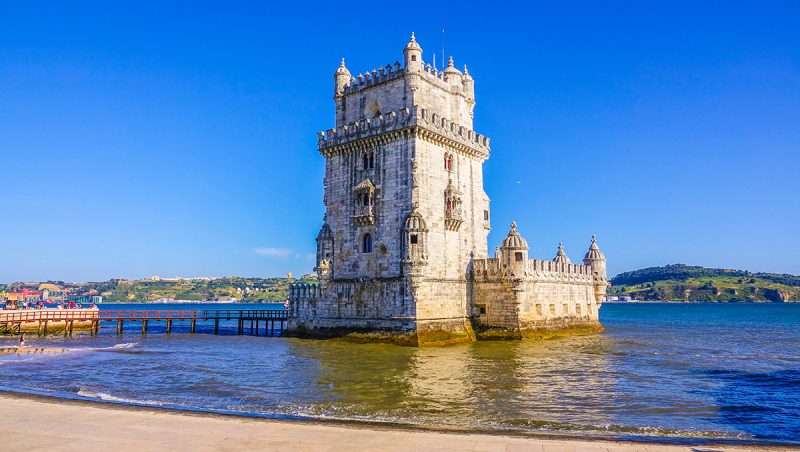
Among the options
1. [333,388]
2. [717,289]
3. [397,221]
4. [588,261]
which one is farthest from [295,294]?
[717,289]

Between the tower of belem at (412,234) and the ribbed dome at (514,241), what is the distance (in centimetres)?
8

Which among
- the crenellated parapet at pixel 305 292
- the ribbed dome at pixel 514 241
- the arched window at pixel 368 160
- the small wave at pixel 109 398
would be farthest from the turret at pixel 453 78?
the small wave at pixel 109 398

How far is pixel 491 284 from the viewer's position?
4272 centimetres

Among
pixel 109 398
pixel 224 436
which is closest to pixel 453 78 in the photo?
pixel 109 398

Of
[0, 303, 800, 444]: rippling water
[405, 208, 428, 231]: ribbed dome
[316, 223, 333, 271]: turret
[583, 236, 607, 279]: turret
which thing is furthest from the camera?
[583, 236, 607, 279]: turret

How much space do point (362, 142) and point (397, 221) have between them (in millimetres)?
6648

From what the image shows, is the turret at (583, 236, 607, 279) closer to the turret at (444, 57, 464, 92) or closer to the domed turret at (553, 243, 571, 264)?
the domed turret at (553, 243, 571, 264)

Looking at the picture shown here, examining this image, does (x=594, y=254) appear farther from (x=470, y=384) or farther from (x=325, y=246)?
(x=470, y=384)

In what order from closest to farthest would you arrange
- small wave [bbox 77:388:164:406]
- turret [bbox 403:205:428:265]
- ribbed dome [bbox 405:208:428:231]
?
small wave [bbox 77:388:164:406] → turret [bbox 403:205:428:265] → ribbed dome [bbox 405:208:428:231]

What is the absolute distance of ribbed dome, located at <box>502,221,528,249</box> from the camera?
41562mm

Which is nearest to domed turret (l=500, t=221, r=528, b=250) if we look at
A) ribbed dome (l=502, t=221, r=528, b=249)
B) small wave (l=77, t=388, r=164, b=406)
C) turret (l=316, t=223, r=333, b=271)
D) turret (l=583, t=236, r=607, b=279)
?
ribbed dome (l=502, t=221, r=528, b=249)

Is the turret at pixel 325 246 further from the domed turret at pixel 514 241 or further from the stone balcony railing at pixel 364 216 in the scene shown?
the domed turret at pixel 514 241

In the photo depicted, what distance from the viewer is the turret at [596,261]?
54.9 m

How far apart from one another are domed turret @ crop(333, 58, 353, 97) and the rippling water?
19419mm
